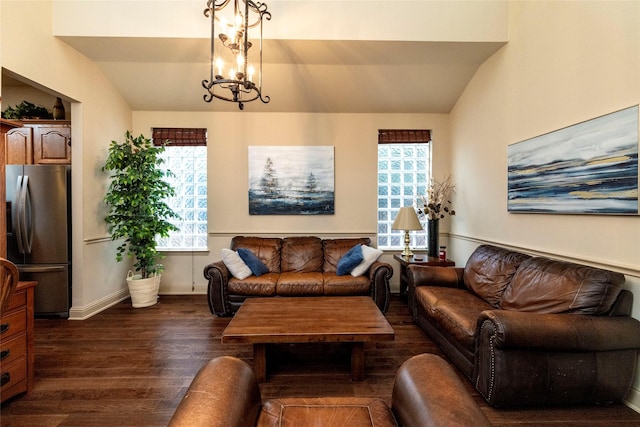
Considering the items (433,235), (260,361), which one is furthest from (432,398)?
(433,235)

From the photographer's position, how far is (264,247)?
4.19 meters

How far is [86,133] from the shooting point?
3.59 m

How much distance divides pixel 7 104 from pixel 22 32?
1.84 m

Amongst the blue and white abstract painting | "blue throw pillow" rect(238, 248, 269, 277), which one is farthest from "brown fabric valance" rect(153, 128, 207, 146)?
the blue and white abstract painting

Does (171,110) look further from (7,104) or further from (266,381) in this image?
(266,381)

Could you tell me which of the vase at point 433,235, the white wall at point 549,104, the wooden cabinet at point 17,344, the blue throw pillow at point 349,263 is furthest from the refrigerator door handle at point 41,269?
the white wall at point 549,104

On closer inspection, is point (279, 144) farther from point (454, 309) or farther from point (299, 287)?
point (454, 309)

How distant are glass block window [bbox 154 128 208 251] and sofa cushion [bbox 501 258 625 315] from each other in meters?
3.99

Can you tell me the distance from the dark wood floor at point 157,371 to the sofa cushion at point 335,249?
3.41 ft

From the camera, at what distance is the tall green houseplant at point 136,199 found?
3.74m

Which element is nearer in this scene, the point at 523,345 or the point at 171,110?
the point at 523,345

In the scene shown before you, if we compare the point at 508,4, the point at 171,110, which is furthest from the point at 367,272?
the point at 171,110

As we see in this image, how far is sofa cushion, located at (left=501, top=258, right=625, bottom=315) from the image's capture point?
6.40 ft

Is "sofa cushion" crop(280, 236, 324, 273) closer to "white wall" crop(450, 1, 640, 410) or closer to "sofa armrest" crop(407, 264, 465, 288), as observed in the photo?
"sofa armrest" crop(407, 264, 465, 288)
